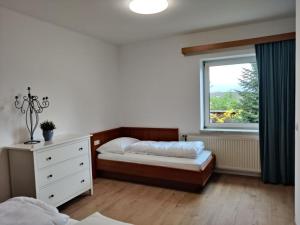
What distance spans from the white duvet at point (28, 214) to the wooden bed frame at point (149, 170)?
193cm

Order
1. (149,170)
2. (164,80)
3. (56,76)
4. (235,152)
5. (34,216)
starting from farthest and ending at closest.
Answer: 1. (164,80)
2. (235,152)
3. (149,170)
4. (56,76)
5. (34,216)

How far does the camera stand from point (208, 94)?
394cm

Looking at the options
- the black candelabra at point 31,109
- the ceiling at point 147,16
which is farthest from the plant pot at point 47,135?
the ceiling at point 147,16

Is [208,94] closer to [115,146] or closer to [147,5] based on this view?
[115,146]

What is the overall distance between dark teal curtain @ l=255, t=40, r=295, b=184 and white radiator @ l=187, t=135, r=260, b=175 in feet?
0.47

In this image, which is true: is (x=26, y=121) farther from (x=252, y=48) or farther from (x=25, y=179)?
(x=252, y=48)

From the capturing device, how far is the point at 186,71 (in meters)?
3.87

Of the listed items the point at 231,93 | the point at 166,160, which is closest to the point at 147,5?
the point at 166,160

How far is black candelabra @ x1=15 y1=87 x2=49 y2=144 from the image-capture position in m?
2.70

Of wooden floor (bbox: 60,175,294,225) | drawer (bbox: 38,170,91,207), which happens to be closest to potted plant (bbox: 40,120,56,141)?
drawer (bbox: 38,170,91,207)

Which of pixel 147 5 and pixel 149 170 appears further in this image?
pixel 149 170

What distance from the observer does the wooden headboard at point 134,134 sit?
381cm

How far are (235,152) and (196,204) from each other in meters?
1.24

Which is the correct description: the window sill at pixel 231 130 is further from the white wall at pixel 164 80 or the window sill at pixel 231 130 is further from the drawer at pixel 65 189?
the drawer at pixel 65 189
